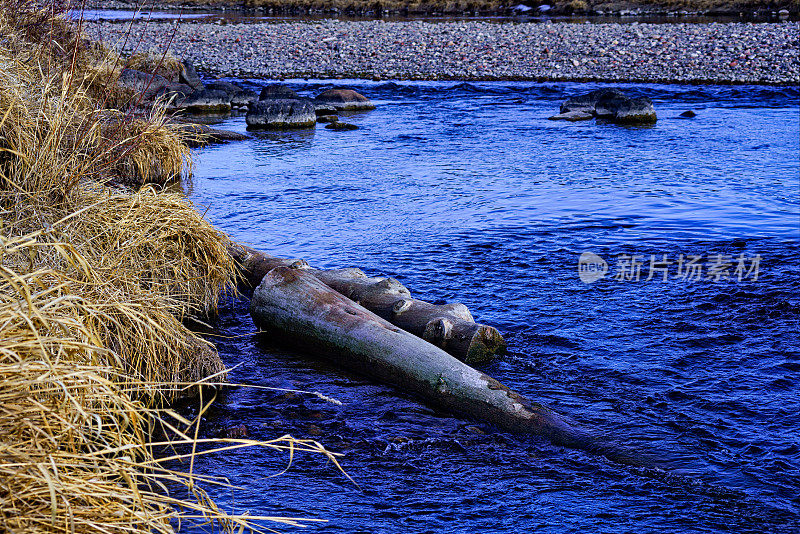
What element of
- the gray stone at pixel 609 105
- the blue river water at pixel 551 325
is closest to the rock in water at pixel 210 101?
the blue river water at pixel 551 325

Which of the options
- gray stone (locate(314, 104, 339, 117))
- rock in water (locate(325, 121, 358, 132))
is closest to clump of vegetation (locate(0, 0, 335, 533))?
rock in water (locate(325, 121, 358, 132))

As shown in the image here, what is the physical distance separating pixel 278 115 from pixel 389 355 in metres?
11.5

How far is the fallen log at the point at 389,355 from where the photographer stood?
4449mm

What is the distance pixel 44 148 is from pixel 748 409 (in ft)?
15.6

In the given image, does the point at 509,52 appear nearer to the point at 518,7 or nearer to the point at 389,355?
the point at 389,355

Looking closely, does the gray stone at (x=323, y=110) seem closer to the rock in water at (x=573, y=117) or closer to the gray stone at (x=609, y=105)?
the rock in water at (x=573, y=117)

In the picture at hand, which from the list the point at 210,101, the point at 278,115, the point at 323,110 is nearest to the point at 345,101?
the point at 323,110

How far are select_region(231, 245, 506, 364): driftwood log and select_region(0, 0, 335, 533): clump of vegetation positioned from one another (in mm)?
897

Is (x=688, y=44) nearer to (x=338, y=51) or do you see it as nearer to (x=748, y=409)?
(x=338, y=51)

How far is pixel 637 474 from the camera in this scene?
4.02m

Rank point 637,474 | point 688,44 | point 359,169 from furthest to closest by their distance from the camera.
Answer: point 688,44 < point 359,169 < point 637,474

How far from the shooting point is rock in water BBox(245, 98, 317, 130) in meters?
15.6

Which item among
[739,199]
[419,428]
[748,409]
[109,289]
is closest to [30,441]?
[109,289]

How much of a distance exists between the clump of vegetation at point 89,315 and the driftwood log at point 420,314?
90 cm
